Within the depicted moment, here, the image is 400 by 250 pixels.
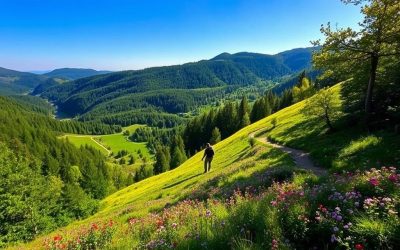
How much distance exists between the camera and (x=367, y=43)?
75.5 feet

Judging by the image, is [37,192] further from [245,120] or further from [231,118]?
[231,118]

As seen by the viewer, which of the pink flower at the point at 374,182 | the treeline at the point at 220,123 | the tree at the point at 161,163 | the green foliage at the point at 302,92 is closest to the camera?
the pink flower at the point at 374,182

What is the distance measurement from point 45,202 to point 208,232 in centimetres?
4958

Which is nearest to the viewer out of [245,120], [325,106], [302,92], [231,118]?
[325,106]

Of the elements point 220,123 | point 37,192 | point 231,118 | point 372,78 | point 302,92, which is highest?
point 372,78

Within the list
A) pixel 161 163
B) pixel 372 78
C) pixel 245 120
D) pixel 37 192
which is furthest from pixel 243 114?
pixel 372 78

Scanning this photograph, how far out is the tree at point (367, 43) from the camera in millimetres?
22188

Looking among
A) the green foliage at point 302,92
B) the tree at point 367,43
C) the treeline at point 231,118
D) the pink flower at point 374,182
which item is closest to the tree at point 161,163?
the treeline at point 231,118

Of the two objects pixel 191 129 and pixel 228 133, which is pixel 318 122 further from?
pixel 191 129

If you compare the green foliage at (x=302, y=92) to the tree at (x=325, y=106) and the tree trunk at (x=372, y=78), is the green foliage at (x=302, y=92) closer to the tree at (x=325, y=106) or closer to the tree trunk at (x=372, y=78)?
the tree at (x=325, y=106)

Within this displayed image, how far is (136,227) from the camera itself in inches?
418

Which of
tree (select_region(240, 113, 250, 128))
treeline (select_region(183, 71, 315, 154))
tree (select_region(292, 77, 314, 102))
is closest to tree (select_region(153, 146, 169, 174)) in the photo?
treeline (select_region(183, 71, 315, 154))

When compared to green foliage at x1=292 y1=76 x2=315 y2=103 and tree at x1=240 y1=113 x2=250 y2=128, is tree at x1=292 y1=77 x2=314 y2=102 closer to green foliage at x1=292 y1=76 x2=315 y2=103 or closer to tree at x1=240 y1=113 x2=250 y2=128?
green foliage at x1=292 y1=76 x2=315 y2=103

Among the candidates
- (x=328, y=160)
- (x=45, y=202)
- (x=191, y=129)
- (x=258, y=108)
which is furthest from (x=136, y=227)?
(x=191, y=129)
